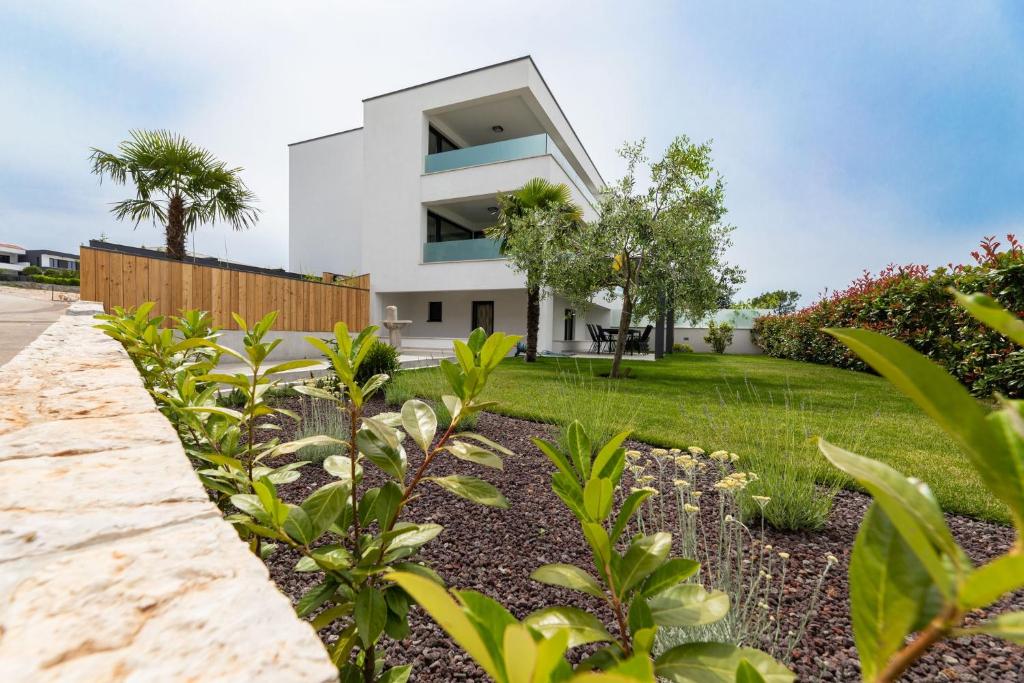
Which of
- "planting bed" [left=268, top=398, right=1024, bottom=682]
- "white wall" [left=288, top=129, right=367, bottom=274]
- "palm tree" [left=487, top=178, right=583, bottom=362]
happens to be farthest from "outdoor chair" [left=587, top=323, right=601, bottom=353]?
"planting bed" [left=268, top=398, right=1024, bottom=682]

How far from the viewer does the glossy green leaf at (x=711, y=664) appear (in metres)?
0.51

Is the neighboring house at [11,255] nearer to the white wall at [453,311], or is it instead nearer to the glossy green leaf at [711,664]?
the white wall at [453,311]

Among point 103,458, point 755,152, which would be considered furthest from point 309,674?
point 755,152

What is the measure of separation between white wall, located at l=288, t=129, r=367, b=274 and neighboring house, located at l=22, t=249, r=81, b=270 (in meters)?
41.9

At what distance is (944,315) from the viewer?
809 cm

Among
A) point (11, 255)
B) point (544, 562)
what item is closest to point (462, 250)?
point (544, 562)

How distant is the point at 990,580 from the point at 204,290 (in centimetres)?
1131

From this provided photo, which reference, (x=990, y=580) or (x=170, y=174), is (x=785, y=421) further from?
(x=170, y=174)

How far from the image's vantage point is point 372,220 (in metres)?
16.2

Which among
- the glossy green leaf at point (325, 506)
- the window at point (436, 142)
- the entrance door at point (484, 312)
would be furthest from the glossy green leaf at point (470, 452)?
the window at point (436, 142)

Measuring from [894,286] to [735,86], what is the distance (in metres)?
6.10

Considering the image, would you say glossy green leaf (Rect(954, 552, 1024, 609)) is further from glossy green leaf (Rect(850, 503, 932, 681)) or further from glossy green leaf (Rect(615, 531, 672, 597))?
glossy green leaf (Rect(615, 531, 672, 597))

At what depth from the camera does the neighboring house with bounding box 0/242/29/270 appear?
4097cm

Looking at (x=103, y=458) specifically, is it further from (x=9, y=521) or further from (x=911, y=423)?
(x=911, y=423)
